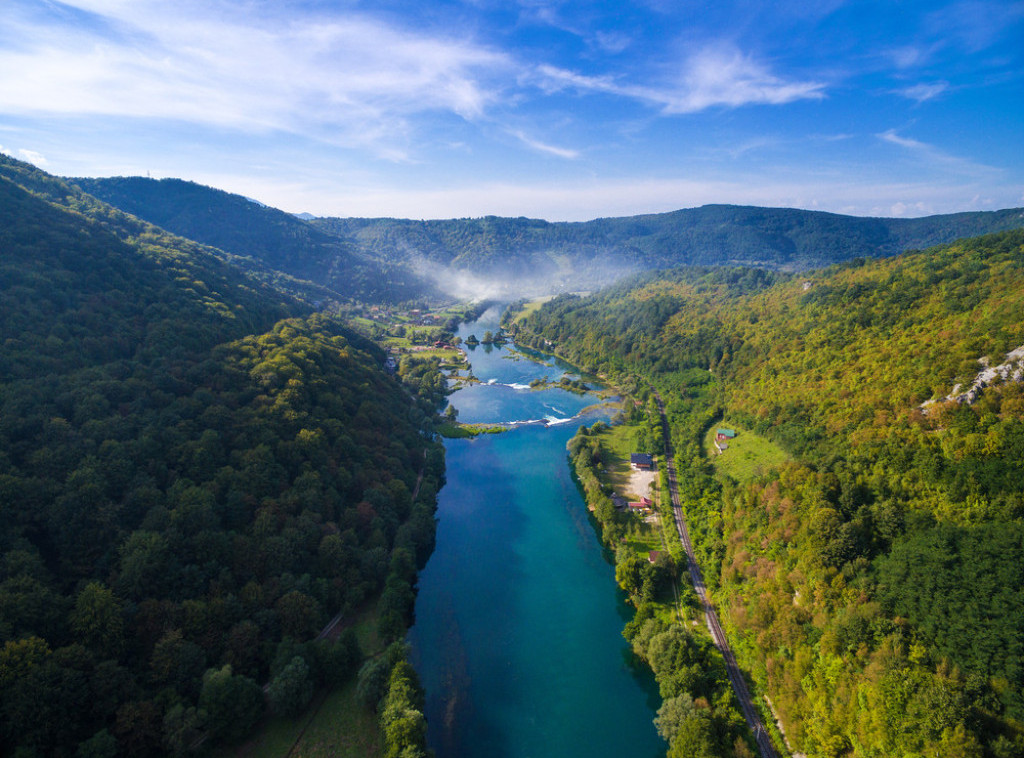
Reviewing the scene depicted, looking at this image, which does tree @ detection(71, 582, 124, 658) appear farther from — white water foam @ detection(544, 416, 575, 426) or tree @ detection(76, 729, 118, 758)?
white water foam @ detection(544, 416, 575, 426)

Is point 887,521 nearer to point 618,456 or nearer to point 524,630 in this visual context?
point 524,630

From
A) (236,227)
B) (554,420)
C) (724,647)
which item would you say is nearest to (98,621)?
(724,647)

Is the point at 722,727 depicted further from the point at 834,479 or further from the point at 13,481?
the point at 13,481

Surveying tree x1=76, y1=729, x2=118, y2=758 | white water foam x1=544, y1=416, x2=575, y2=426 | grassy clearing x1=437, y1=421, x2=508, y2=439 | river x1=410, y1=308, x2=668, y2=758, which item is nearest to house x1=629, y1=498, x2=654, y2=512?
river x1=410, y1=308, x2=668, y2=758

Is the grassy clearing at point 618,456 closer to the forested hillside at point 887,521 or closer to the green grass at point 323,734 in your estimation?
the forested hillside at point 887,521

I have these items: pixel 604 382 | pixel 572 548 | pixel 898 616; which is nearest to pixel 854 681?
pixel 898 616

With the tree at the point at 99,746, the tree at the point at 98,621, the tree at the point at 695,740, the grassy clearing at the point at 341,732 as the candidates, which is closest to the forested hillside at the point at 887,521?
the tree at the point at 695,740
